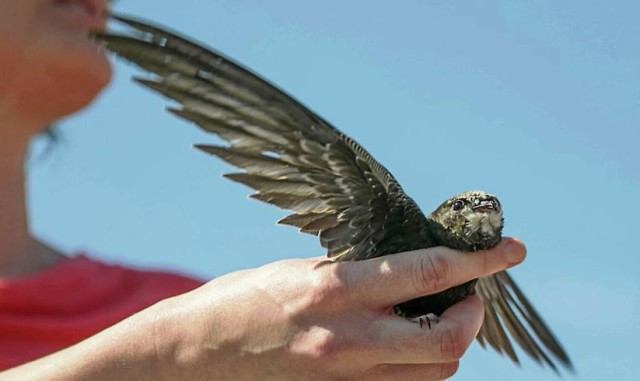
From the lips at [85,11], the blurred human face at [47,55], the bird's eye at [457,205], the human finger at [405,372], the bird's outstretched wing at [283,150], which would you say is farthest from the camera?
the lips at [85,11]

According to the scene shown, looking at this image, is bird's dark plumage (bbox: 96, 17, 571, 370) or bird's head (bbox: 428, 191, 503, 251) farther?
bird's head (bbox: 428, 191, 503, 251)

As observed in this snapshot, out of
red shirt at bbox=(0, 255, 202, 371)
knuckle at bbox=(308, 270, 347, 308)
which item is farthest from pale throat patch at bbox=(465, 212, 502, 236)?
red shirt at bbox=(0, 255, 202, 371)

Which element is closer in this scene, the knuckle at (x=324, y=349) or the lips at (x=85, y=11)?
the knuckle at (x=324, y=349)

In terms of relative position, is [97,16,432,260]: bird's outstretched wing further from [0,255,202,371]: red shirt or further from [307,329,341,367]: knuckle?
[0,255,202,371]: red shirt

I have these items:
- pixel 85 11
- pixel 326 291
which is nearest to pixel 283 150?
pixel 326 291

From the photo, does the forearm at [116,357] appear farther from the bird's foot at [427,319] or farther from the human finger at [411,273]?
the bird's foot at [427,319]

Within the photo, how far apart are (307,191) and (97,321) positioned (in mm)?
1541

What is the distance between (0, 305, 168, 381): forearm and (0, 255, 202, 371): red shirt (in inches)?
36.0

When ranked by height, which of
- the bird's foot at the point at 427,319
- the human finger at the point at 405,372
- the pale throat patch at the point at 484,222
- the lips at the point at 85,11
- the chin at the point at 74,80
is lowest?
the human finger at the point at 405,372

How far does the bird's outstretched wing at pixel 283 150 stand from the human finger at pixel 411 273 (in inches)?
6.9

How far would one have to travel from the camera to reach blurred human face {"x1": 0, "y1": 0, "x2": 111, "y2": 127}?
370cm

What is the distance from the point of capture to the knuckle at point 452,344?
2.50 metres

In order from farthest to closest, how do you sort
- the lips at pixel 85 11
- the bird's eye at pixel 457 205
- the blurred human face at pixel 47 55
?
the lips at pixel 85 11 < the blurred human face at pixel 47 55 < the bird's eye at pixel 457 205

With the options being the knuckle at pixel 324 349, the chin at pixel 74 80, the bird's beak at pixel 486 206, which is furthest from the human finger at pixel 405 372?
the chin at pixel 74 80
